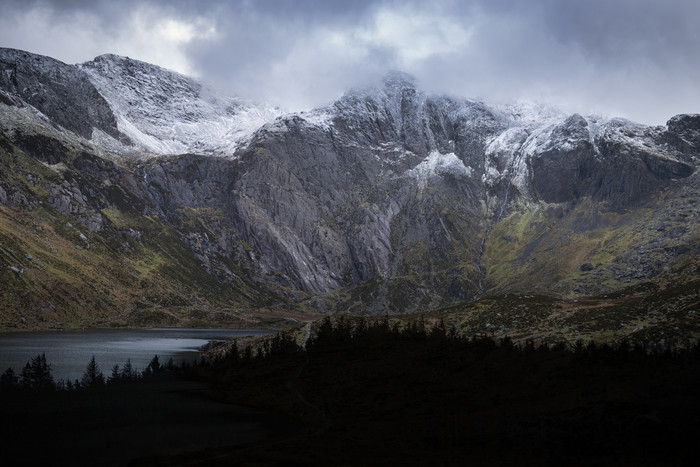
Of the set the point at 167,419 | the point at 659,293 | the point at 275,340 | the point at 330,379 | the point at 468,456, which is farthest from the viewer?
the point at 275,340

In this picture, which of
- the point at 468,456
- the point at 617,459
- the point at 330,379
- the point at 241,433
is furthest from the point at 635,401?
the point at 330,379

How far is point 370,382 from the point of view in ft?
399

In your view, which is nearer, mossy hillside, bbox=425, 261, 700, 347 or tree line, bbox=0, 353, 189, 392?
tree line, bbox=0, 353, 189, 392

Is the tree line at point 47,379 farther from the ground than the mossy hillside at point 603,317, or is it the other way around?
the mossy hillside at point 603,317

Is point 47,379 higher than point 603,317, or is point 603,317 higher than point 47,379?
point 603,317

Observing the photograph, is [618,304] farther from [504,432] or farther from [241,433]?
[241,433]

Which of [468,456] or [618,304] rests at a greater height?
[618,304]

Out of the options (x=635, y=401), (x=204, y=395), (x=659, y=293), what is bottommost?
(x=204, y=395)

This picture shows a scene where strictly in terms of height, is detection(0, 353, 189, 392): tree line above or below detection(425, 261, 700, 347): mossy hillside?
below

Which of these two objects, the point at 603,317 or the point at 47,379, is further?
the point at 603,317

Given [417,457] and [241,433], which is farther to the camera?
[241,433]

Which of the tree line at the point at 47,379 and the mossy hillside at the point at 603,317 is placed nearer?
the tree line at the point at 47,379

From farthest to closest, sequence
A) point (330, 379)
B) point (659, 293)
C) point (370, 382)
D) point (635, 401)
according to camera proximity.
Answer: point (659, 293) < point (330, 379) < point (370, 382) < point (635, 401)

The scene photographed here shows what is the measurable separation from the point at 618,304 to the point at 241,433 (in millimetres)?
122984
